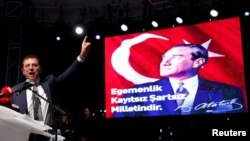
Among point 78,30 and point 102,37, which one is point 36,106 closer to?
point 78,30

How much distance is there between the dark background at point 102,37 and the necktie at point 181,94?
0.41 metres

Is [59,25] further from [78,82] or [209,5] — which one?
[209,5]

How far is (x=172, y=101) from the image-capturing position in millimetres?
6801

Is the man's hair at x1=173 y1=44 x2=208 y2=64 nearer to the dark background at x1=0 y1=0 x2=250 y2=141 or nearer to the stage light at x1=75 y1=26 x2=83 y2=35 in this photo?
the dark background at x1=0 y1=0 x2=250 y2=141

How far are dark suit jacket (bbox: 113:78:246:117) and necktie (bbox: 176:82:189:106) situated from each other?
0.29ft

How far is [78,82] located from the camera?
9.48 m

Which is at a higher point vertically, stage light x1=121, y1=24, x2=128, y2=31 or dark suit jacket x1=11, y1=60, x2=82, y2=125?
stage light x1=121, y1=24, x2=128, y2=31

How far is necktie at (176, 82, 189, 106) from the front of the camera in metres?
6.73

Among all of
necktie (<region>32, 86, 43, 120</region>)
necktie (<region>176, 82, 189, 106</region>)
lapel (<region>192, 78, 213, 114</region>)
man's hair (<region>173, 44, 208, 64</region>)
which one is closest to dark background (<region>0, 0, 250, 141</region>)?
lapel (<region>192, 78, 213, 114</region>)

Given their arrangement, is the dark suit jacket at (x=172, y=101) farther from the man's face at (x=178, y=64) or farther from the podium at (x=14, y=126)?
the podium at (x=14, y=126)

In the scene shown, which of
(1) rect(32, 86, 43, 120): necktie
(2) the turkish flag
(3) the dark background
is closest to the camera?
(1) rect(32, 86, 43, 120): necktie

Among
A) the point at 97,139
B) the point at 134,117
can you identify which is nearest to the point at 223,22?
the point at 134,117

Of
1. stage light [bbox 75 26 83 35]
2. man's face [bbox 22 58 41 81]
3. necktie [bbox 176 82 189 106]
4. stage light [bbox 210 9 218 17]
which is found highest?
stage light [bbox 75 26 83 35]

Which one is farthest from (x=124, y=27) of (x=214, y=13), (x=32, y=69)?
(x=32, y=69)
